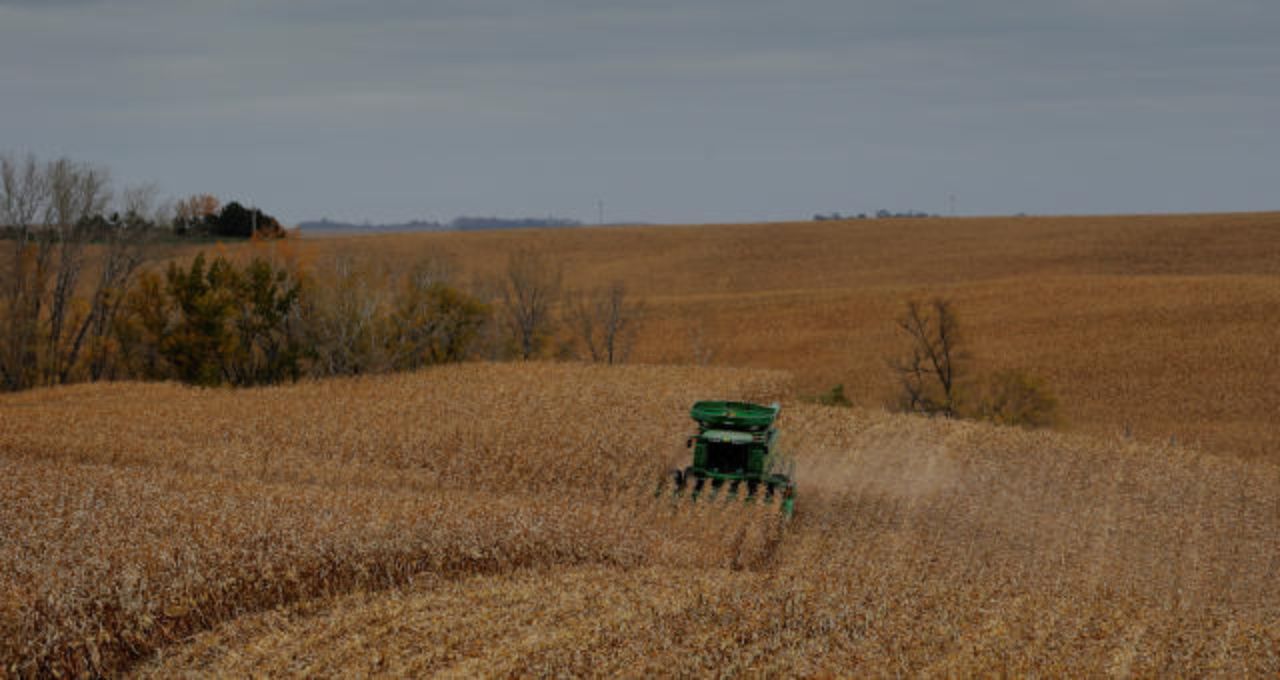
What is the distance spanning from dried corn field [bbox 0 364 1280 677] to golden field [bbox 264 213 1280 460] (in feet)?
40.3

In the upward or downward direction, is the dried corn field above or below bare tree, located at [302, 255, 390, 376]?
below

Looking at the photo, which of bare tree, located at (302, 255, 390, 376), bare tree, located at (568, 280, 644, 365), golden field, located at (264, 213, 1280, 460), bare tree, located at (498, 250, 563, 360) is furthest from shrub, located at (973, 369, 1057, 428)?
bare tree, located at (302, 255, 390, 376)

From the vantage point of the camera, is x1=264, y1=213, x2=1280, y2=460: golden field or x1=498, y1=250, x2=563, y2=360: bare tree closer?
x1=264, y1=213, x2=1280, y2=460: golden field

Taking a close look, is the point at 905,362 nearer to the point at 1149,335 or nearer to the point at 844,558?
the point at 1149,335

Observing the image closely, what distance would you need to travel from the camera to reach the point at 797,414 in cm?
2650

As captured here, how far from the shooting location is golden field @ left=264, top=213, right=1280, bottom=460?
4259 cm

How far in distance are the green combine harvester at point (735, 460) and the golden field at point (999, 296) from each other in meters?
18.1

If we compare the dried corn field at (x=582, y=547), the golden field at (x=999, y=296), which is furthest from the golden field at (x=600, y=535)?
the golden field at (x=999, y=296)

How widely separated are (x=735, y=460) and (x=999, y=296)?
4374cm

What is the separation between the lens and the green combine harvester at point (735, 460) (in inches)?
655

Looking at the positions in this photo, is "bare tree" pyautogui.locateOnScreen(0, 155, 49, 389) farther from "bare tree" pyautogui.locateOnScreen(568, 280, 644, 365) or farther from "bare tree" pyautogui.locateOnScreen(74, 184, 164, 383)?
"bare tree" pyautogui.locateOnScreen(568, 280, 644, 365)

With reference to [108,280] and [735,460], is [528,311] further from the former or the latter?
[735,460]

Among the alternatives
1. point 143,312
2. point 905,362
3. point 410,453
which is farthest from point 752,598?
point 905,362

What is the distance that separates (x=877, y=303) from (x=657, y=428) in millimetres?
36744
